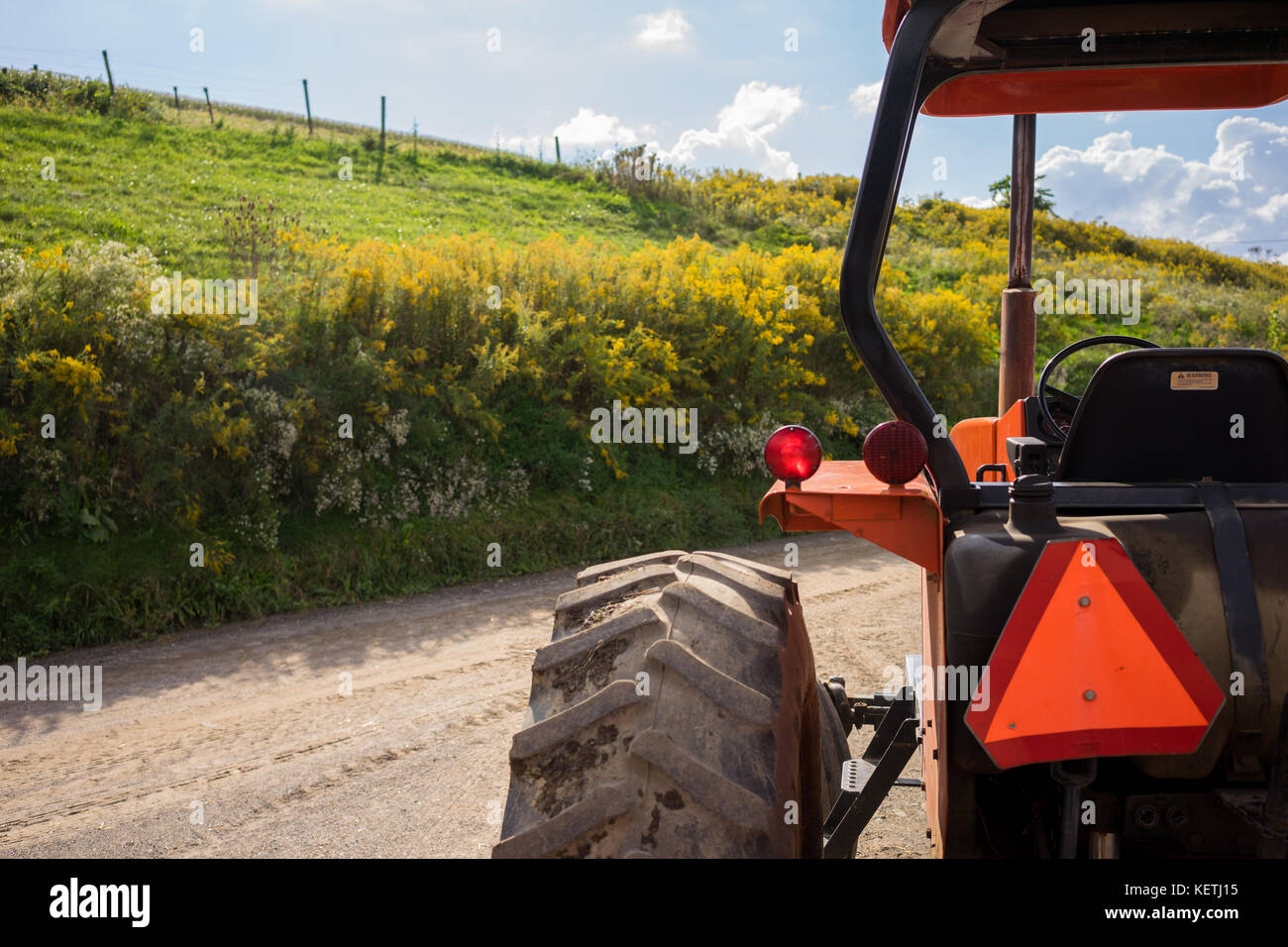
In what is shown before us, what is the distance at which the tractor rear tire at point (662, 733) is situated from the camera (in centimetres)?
176

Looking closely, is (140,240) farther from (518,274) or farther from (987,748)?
(987,748)

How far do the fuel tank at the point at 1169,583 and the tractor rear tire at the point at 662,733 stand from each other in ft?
1.38

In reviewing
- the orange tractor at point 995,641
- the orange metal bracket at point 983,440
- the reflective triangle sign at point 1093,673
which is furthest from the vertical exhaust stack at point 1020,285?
the reflective triangle sign at point 1093,673

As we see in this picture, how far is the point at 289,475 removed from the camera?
807 cm

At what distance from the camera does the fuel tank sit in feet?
6.11

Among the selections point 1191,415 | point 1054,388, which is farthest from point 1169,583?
point 1054,388

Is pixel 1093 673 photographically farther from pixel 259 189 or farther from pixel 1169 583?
pixel 259 189

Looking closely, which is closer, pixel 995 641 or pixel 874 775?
pixel 995 641

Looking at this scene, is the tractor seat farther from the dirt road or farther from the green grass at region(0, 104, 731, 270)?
the green grass at region(0, 104, 731, 270)

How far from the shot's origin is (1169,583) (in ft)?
6.20

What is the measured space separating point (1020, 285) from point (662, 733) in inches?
99.7

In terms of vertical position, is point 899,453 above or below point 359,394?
below

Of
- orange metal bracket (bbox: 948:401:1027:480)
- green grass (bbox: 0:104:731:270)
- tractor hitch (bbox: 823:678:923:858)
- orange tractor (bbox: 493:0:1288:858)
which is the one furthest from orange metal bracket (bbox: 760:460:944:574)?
green grass (bbox: 0:104:731:270)
